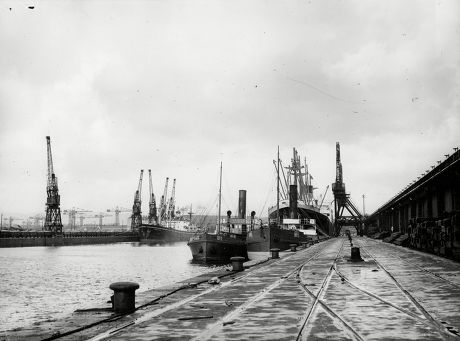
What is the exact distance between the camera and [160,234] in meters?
151

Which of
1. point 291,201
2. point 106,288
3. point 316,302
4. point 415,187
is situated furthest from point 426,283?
point 291,201

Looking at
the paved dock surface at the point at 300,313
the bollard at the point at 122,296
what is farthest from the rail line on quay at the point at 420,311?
the bollard at the point at 122,296

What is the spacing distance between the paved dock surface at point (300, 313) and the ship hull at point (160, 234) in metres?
135

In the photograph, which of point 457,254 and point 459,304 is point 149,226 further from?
point 459,304

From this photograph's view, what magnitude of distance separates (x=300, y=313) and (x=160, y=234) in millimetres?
144002

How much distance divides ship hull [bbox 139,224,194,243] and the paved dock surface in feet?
444

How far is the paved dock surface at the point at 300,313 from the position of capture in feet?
27.4

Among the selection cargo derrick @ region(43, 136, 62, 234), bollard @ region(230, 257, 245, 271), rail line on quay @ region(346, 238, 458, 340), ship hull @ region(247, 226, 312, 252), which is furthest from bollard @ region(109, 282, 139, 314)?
cargo derrick @ region(43, 136, 62, 234)

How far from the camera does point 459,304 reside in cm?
1139

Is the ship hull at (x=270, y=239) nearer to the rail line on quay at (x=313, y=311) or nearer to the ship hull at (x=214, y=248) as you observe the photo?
the ship hull at (x=214, y=248)

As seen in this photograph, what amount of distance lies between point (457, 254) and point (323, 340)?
23.6 meters

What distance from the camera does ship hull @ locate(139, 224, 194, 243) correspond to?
149125 mm

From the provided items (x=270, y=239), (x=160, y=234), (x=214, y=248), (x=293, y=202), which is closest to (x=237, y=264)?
(x=214, y=248)

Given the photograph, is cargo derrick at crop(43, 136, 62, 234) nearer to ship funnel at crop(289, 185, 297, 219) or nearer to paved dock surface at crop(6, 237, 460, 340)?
ship funnel at crop(289, 185, 297, 219)
